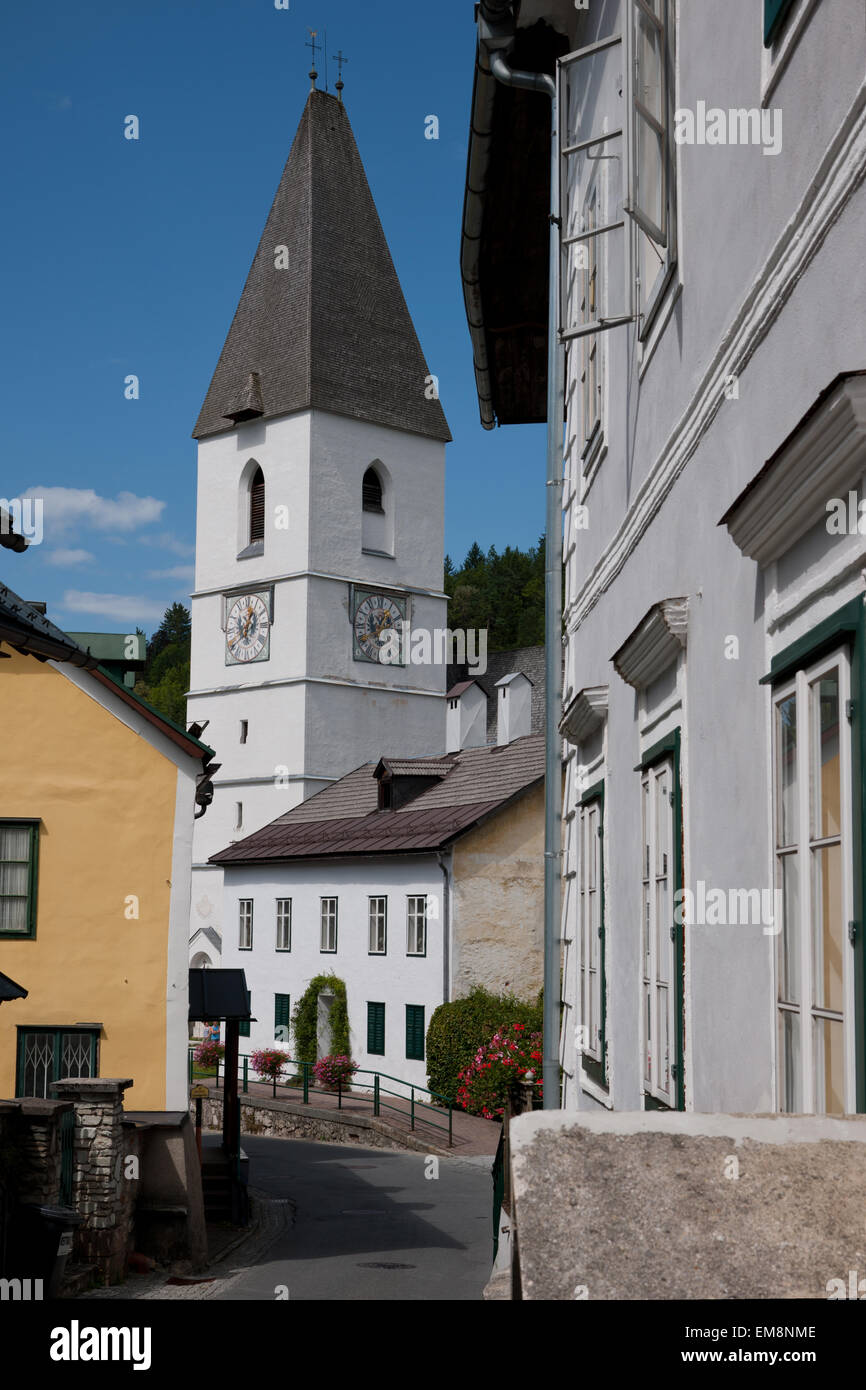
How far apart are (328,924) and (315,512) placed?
73.5 ft

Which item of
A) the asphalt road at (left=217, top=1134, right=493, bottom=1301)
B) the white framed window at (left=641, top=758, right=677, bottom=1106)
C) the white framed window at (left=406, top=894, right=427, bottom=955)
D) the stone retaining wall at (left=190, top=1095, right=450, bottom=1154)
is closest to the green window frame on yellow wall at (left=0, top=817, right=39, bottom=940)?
the asphalt road at (left=217, top=1134, right=493, bottom=1301)

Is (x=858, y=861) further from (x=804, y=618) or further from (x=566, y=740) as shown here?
(x=566, y=740)

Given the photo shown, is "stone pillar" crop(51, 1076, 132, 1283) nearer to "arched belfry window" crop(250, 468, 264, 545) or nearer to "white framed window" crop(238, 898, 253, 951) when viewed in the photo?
"white framed window" crop(238, 898, 253, 951)

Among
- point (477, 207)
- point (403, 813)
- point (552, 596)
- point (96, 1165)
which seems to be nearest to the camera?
point (552, 596)

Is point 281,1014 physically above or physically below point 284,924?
below

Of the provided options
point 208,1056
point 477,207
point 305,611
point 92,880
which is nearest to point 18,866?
point 92,880

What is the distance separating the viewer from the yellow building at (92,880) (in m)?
19.6

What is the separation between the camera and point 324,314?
6353 centimetres

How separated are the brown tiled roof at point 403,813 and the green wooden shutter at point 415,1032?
3.77 metres

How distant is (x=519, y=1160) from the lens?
2.45m

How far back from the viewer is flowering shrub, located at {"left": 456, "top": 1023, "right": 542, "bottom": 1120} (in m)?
33.0

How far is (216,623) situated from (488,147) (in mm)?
53528

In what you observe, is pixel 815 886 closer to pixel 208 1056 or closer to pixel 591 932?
pixel 591 932

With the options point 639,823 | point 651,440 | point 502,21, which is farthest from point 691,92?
point 502,21
